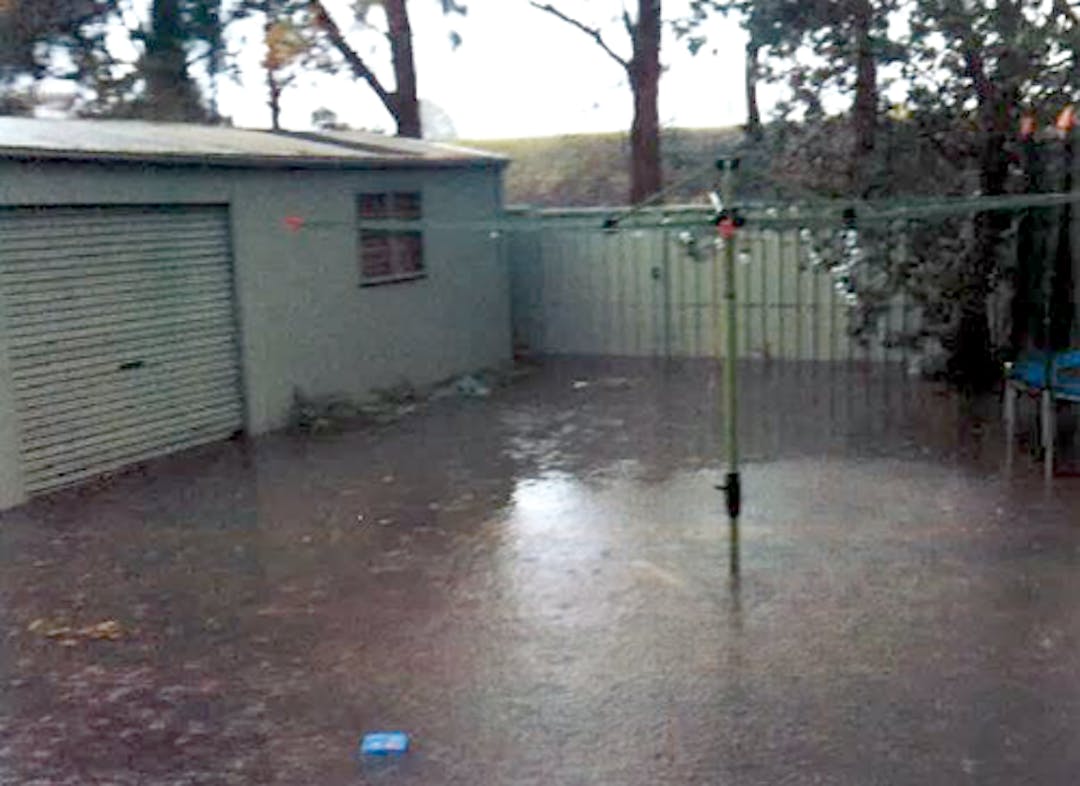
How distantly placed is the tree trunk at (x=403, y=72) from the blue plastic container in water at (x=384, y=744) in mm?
17449

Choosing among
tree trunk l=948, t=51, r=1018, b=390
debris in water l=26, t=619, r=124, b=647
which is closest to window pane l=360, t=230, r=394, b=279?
tree trunk l=948, t=51, r=1018, b=390

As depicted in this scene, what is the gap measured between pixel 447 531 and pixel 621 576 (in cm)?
158

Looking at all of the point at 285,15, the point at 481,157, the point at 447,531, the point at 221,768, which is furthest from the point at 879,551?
the point at 285,15

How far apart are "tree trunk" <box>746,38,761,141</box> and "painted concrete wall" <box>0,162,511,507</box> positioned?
2858mm

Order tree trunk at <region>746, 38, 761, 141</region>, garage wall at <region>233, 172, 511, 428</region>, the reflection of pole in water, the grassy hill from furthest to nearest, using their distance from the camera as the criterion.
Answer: the grassy hill < garage wall at <region>233, 172, 511, 428</region> < tree trunk at <region>746, 38, 761, 141</region> < the reflection of pole in water

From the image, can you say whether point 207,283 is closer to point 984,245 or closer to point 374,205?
point 374,205

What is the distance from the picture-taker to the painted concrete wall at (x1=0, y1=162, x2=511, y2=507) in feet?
35.1

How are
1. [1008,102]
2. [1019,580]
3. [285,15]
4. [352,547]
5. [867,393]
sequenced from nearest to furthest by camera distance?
[1019,580] < [352,547] < [1008,102] < [867,393] < [285,15]

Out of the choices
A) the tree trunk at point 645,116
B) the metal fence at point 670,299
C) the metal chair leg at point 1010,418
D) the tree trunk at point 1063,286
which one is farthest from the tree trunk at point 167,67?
the metal chair leg at point 1010,418

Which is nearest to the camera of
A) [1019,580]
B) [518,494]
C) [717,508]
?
[1019,580]

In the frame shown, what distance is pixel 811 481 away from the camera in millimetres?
9562

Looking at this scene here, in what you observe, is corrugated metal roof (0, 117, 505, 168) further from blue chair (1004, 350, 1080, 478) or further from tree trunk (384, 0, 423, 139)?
blue chair (1004, 350, 1080, 478)

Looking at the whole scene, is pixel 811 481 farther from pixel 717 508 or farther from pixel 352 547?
pixel 352 547

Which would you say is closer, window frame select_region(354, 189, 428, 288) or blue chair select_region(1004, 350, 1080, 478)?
blue chair select_region(1004, 350, 1080, 478)
